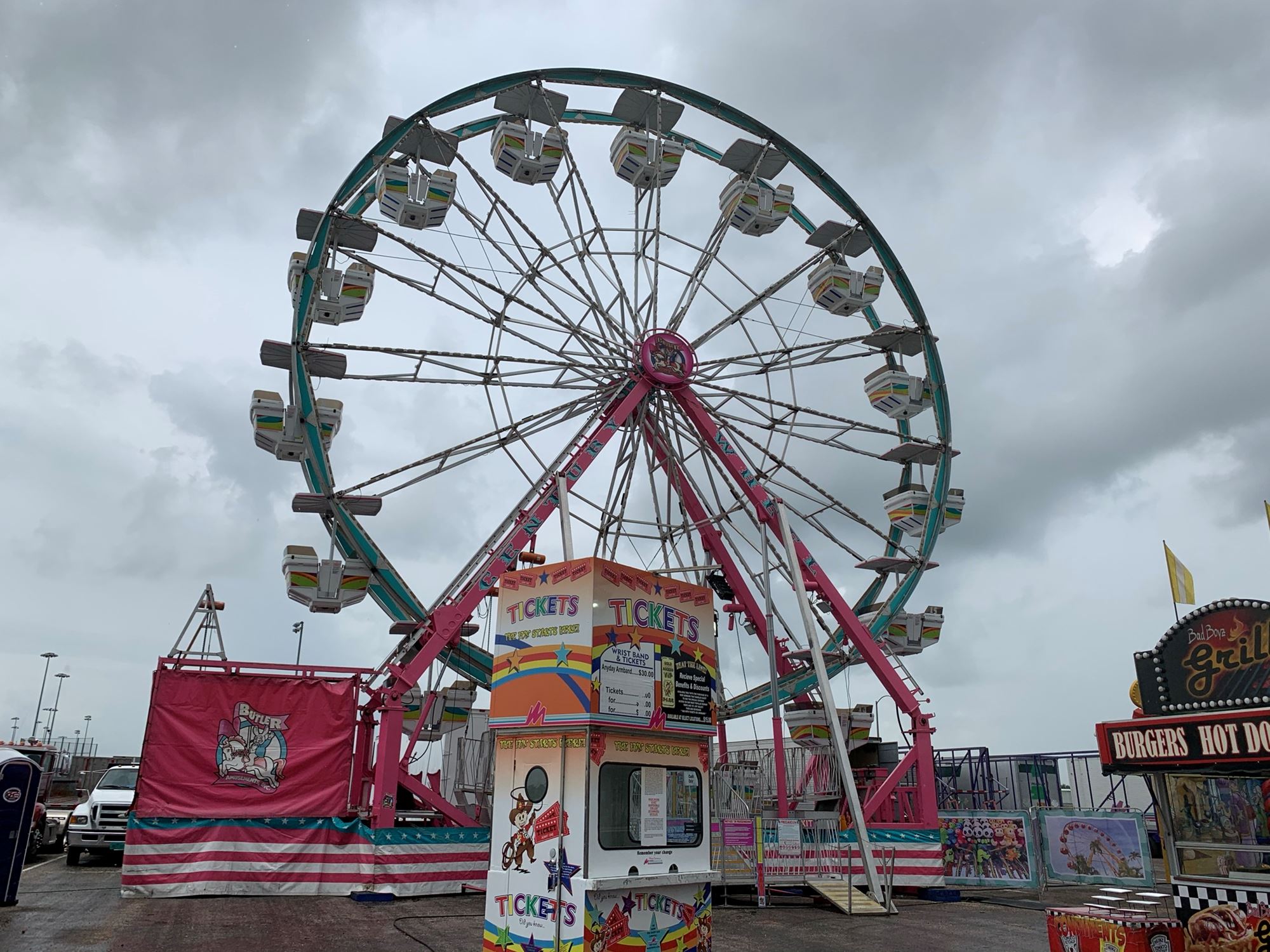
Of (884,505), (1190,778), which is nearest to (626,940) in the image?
(1190,778)

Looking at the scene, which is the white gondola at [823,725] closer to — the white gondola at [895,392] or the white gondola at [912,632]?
the white gondola at [912,632]

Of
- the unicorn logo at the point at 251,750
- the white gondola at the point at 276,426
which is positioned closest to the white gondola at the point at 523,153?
the white gondola at the point at 276,426

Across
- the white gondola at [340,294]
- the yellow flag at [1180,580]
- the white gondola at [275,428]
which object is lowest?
the yellow flag at [1180,580]

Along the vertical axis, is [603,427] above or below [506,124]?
below

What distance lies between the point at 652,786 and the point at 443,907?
7271 millimetres

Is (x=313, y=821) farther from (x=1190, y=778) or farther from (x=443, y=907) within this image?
(x=1190, y=778)

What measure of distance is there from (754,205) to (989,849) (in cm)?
1410

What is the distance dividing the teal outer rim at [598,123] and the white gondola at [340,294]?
20cm

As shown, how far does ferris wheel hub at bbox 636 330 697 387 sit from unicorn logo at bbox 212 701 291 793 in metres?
9.54

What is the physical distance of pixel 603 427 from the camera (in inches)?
712

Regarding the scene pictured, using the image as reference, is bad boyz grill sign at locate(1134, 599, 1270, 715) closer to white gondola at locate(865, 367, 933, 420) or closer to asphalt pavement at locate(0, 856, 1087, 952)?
asphalt pavement at locate(0, 856, 1087, 952)

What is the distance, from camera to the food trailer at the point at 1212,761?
25.0 feet

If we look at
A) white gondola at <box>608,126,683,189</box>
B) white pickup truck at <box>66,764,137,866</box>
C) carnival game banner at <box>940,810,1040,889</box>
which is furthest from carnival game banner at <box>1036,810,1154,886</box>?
white pickup truck at <box>66,764,137,866</box>

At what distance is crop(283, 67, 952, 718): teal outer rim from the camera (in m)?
16.6
